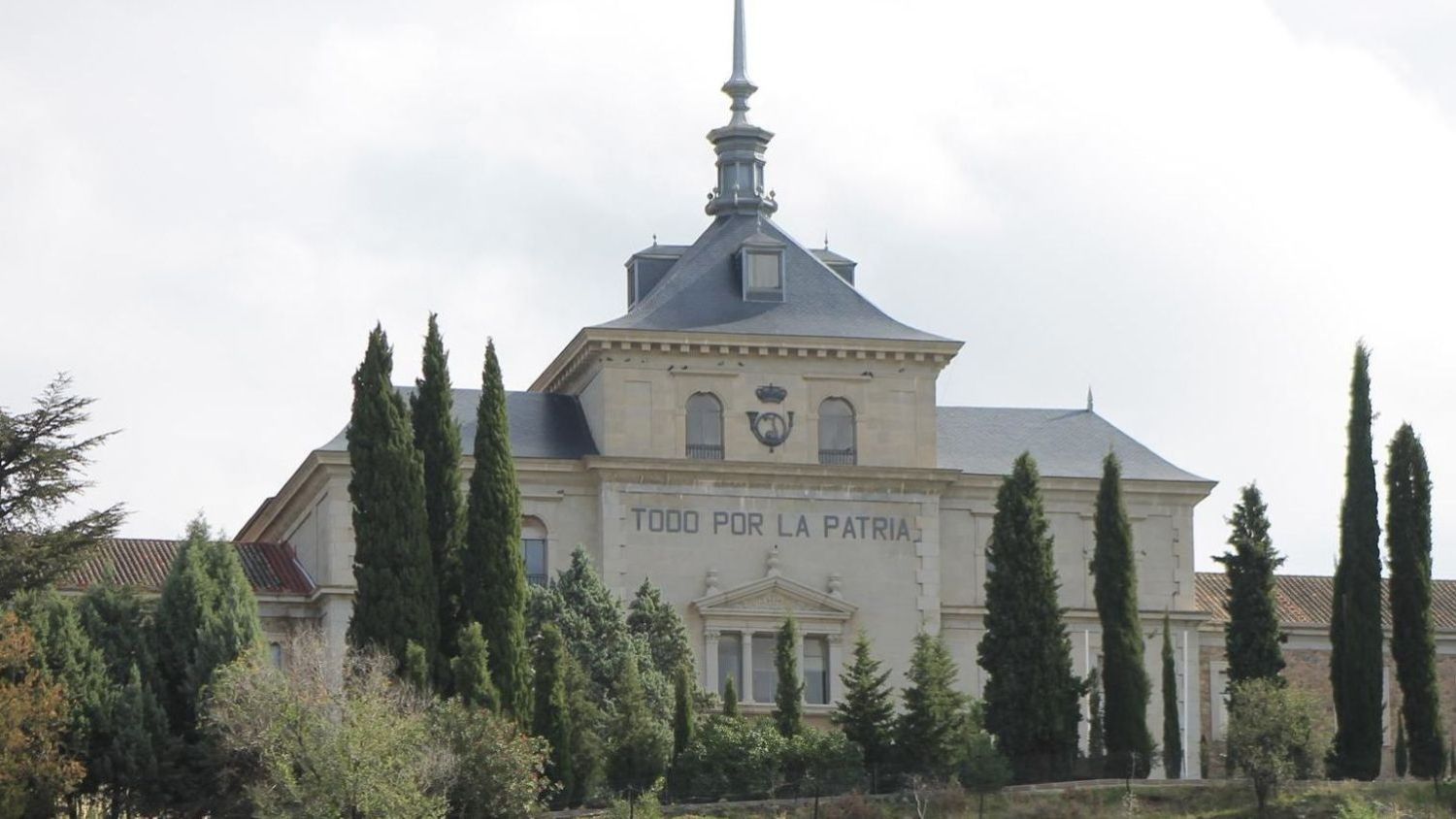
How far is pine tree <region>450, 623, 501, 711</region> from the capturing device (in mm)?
59531

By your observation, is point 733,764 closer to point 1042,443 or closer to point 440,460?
point 440,460

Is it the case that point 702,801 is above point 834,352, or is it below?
below

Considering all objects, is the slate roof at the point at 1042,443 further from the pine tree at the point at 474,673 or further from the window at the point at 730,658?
the pine tree at the point at 474,673

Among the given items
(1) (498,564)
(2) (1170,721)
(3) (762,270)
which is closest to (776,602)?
(3) (762,270)

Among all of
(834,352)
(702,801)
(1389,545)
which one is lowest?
(702,801)

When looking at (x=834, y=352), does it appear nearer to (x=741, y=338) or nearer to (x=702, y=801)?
(x=741, y=338)

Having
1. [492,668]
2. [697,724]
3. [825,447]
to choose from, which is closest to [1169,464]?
[825,447]

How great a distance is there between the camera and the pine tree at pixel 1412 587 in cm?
6625

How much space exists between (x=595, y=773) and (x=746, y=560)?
1352 cm

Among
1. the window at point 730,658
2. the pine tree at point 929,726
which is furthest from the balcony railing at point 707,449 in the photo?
the pine tree at point 929,726

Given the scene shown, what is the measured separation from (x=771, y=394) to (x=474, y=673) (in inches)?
682

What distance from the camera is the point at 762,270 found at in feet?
253

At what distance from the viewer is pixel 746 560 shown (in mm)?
75125

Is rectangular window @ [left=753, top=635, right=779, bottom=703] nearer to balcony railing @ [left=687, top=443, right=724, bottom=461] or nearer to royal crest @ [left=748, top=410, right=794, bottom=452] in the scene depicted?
balcony railing @ [left=687, top=443, right=724, bottom=461]
